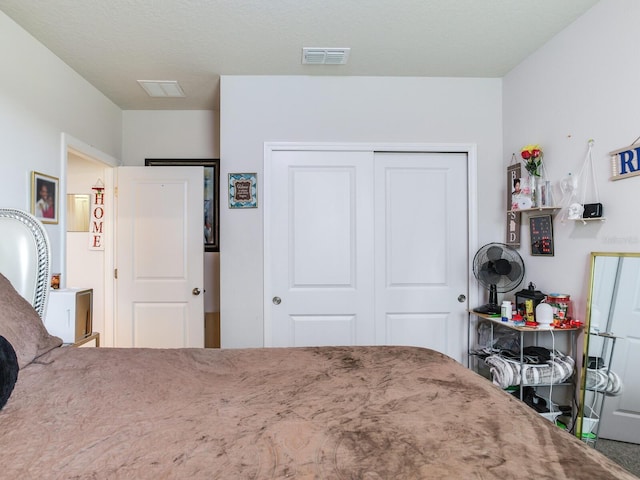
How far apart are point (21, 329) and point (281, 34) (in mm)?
2041

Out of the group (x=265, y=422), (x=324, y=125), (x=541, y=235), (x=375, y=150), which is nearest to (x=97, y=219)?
(x=324, y=125)

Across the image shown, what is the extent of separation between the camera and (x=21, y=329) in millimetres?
1287

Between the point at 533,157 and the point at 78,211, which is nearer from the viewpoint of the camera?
the point at 533,157

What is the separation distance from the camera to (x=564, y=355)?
2.12 m

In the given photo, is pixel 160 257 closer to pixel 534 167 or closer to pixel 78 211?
pixel 78 211

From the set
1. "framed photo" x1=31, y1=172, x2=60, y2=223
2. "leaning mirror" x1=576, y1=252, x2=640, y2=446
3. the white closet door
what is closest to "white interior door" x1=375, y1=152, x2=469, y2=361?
the white closet door

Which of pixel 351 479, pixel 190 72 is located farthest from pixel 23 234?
A: pixel 351 479

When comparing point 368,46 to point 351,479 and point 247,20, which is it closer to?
point 247,20

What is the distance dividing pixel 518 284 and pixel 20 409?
Result: 2647mm

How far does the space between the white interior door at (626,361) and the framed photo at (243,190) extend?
7.58 ft

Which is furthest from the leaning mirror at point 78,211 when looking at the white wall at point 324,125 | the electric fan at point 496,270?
the electric fan at point 496,270

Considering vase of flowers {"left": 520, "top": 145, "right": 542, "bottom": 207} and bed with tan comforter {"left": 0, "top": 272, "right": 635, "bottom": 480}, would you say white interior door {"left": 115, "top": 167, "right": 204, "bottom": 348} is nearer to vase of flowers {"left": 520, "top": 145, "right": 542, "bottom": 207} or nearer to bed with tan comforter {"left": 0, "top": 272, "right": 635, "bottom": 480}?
bed with tan comforter {"left": 0, "top": 272, "right": 635, "bottom": 480}

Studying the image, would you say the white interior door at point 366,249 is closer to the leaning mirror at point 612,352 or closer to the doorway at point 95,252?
the leaning mirror at point 612,352

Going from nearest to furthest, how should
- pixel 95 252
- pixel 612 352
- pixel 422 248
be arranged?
pixel 612 352
pixel 422 248
pixel 95 252
